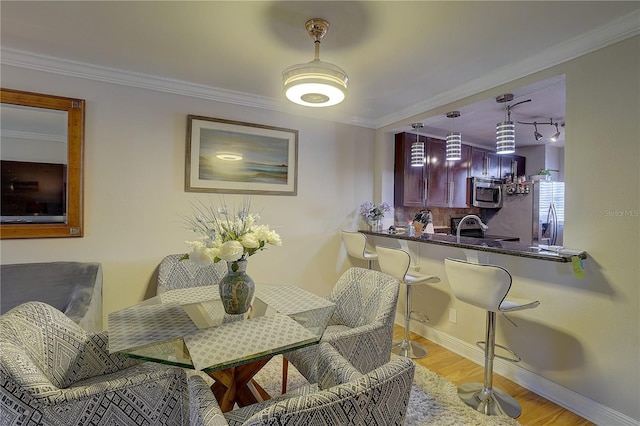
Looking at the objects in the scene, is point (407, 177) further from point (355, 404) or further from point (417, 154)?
point (355, 404)

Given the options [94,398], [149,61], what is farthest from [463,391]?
[149,61]

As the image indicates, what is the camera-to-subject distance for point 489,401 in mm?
1997

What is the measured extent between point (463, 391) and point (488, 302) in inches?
29.7

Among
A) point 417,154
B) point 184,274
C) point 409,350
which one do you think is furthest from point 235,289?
point 417,154

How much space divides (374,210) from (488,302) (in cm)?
186

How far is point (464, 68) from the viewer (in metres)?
2.37

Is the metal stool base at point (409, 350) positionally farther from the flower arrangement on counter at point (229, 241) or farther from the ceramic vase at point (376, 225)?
the flower arrangement on counter at point (229, 241)

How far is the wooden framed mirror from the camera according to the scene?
7.38 feet

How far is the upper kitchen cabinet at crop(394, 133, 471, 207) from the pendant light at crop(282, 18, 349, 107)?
6.72ft

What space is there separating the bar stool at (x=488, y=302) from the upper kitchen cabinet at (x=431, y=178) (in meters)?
1.82

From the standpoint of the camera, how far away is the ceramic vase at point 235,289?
148 centimetres

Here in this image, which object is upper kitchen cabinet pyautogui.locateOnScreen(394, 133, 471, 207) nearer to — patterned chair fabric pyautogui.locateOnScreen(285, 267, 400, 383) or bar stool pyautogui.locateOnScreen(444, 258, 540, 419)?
bar stool pyautogui.locateOnScreen(444, 258, 540, 419)

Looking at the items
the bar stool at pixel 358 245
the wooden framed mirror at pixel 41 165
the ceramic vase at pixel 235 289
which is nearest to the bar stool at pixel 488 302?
the bar stool at pixel 358 245

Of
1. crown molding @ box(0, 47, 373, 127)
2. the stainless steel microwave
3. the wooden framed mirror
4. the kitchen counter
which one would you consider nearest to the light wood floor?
the kitchen counter
